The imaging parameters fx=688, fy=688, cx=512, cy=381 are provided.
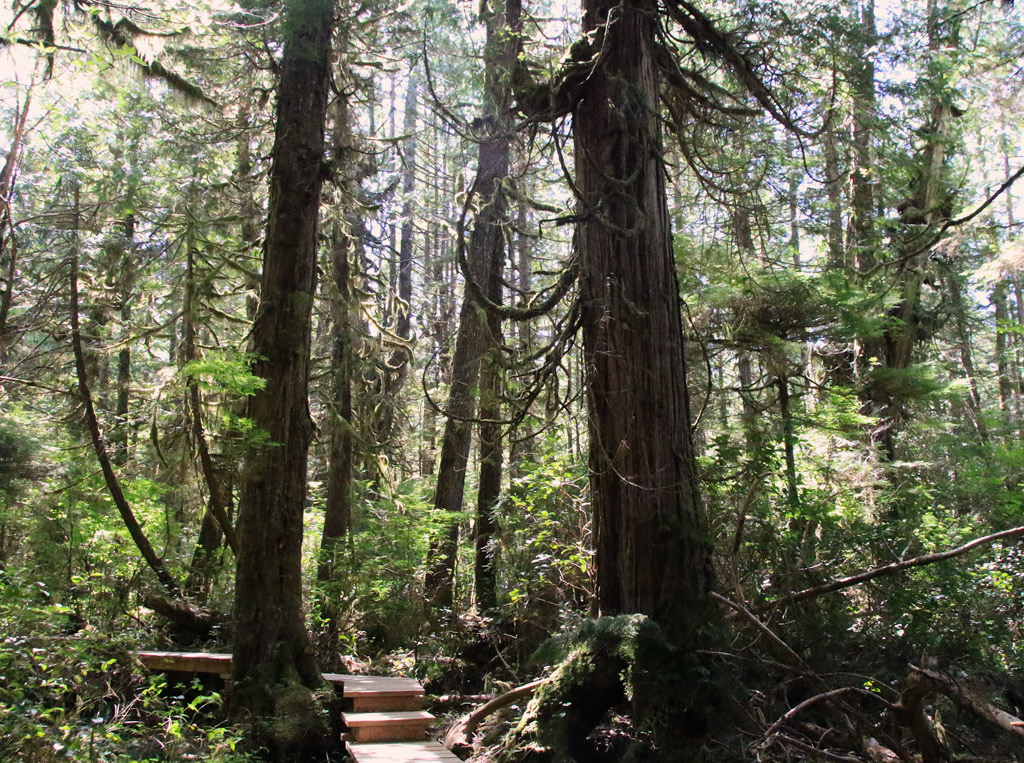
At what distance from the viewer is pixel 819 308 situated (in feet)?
27.2

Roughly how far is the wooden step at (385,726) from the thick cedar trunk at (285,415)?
0.52 m

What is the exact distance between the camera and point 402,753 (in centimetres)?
588

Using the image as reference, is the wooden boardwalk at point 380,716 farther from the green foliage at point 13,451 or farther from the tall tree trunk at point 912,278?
the tall tree trunk at point 912,278

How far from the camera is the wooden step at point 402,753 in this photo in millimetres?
5672

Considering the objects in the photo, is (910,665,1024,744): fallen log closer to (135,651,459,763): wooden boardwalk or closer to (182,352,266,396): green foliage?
(135,651,459,763): wooden boardwalk

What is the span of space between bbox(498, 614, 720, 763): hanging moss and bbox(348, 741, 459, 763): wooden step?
898 millimetres

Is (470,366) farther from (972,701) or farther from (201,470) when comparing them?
(972,701)

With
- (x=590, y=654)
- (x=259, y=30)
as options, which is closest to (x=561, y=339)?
(x=590, y=654)

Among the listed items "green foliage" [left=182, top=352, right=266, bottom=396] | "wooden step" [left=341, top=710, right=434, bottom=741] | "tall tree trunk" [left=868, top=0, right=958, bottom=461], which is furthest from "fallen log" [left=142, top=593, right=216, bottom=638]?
"tall tree trunk" [left=868, top=0, right=958, bottom=461]

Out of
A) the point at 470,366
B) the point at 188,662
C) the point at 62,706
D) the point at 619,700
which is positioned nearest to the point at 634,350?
the point at 619,700

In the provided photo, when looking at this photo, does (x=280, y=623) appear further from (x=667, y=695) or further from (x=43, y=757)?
(x=667, y=695)

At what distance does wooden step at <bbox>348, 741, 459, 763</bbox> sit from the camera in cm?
567

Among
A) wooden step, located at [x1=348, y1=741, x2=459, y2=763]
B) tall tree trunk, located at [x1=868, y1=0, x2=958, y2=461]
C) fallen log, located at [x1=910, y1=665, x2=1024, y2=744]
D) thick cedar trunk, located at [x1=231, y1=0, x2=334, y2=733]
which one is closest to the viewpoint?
fallen log, located at [x1=910, y1=665, x2=1024, y2=744]

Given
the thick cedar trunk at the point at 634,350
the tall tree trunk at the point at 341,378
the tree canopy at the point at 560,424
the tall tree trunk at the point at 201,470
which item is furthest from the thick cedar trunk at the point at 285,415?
the thick cedar trunk at the point at 634,350
